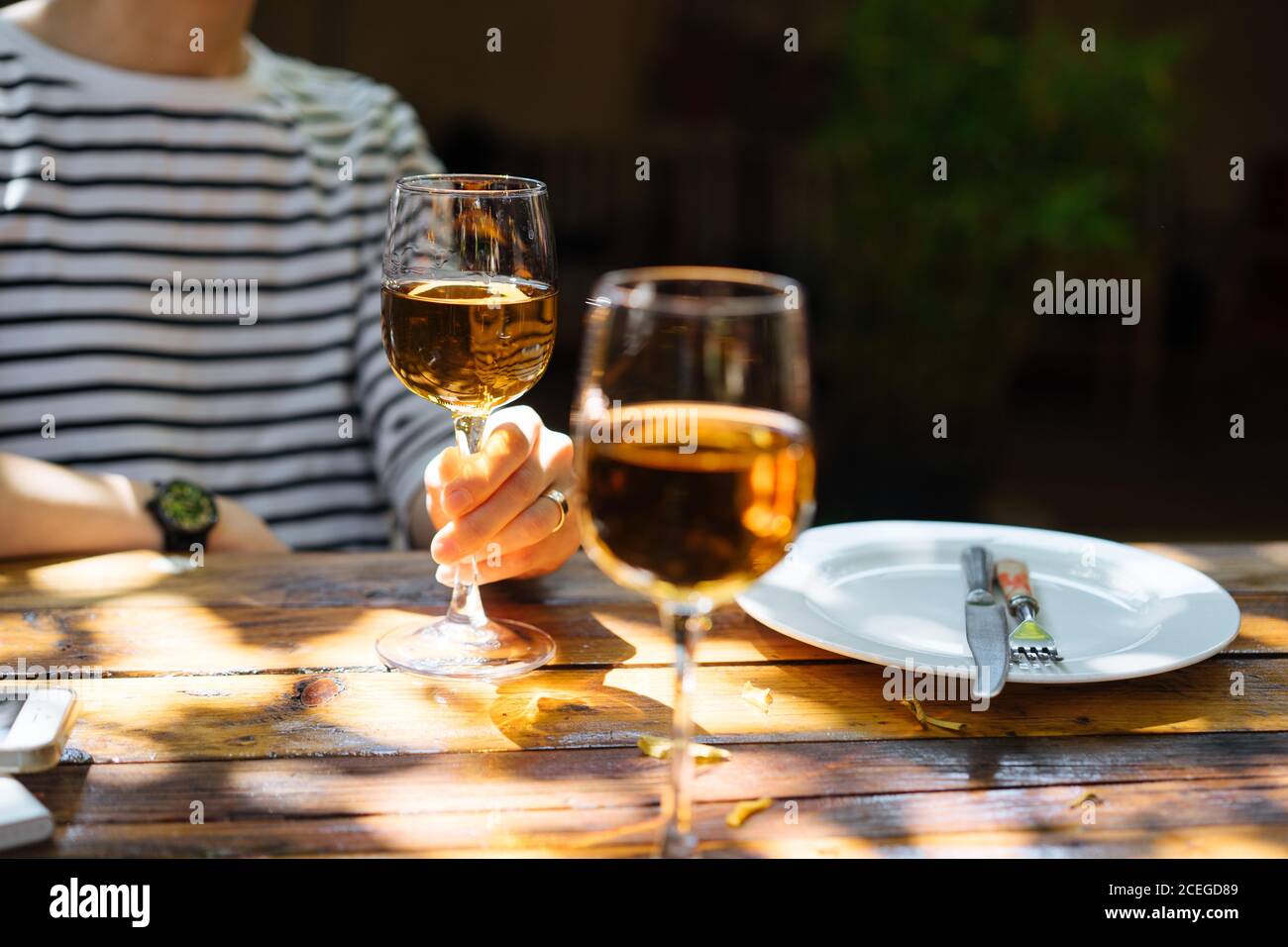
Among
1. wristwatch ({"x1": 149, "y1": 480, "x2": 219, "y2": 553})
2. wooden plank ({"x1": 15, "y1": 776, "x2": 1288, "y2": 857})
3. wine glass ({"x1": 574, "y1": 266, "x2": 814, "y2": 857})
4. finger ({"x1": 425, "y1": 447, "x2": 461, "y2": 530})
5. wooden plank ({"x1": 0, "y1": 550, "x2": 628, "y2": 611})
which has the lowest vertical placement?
wooden plank ({"x1": 15, "y1": 776, "x2": 1288, "y2": 857})

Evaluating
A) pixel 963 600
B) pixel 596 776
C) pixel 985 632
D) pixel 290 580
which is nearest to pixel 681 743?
pixel 596 776

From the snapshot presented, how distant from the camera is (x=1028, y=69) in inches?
149

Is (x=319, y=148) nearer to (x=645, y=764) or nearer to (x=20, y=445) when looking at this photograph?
(x=20, y=445)

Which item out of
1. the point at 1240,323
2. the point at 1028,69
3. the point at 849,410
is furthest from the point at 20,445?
the point at 1240,323

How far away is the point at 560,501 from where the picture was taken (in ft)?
3.92

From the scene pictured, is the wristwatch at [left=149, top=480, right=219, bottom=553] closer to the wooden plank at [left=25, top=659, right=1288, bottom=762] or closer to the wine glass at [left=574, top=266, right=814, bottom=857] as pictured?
the wooden plank at [left=25, top=659, right=1288, bottom=762]

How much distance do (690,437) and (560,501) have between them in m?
0.52

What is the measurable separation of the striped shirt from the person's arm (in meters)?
0.43

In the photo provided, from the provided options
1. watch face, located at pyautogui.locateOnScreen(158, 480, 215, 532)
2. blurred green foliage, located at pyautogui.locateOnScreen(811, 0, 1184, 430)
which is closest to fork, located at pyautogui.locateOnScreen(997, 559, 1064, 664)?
watch face, located at pyautogui.locateOnScreen(158, 480, 215, 532)

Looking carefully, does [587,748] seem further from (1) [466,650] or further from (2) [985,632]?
(2) [985,632]

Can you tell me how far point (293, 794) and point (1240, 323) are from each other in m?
5.91

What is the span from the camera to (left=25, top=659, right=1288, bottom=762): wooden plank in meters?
0.91

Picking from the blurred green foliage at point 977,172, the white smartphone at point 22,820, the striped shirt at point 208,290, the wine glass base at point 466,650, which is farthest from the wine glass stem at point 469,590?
the blurred green foliage at point 977,172

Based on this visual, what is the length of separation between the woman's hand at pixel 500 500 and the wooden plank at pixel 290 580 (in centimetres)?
7
